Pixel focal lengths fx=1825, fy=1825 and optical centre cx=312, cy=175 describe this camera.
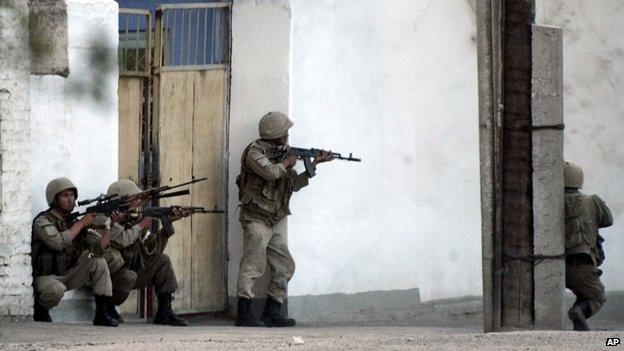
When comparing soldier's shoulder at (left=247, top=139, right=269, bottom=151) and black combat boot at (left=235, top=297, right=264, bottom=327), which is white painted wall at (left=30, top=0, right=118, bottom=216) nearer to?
soldier's shoulder at (left=247, top=139, right=269, bottom=151)

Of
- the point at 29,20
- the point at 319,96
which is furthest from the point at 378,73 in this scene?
the point at 29,20

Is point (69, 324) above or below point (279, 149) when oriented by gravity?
below

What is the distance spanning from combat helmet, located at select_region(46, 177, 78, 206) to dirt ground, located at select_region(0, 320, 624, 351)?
34.3 inches

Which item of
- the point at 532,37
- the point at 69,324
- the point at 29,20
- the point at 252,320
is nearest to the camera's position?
the point at 29,20

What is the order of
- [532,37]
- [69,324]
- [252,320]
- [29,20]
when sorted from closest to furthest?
[29,20] < [532,37] < [69,324] < [252,320]

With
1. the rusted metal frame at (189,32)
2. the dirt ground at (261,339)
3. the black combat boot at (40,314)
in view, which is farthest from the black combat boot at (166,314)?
the rusted metal frame at (189,32)

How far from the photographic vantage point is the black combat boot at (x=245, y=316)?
1275 centimetres

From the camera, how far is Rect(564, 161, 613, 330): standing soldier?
12.5 metres

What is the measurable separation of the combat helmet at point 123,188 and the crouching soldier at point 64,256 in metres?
0.25

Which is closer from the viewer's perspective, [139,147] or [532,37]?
[532,37]

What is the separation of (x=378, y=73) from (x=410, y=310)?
5.92 feet

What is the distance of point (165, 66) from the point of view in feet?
43.9

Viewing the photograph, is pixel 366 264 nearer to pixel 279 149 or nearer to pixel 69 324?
pixel 279 149

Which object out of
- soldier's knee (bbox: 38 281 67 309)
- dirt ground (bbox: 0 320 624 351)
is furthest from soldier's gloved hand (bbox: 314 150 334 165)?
soldier's knee (bbox: 38 281 67 309)
